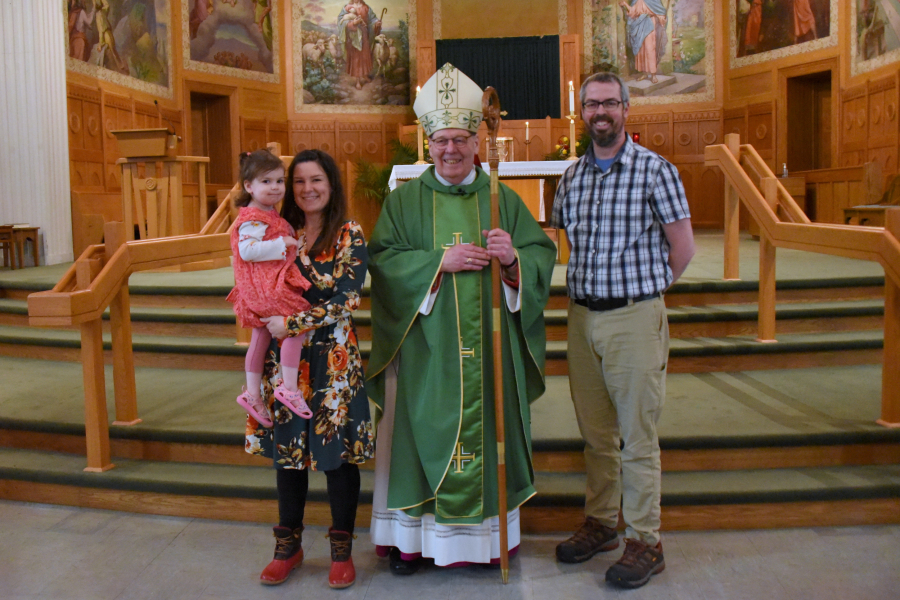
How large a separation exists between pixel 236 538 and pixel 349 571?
693 millimetres

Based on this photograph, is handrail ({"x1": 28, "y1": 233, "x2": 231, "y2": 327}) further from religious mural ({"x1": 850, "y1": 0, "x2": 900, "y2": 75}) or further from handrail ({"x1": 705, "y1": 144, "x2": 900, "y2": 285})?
religious mural ({"x1": 850, "y1": 0, "x2": 900, "y2": 75})

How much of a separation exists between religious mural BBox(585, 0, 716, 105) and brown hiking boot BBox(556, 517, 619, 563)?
10.8 m

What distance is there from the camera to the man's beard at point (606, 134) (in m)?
2.66

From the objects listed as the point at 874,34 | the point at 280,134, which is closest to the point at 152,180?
the point at 280,134

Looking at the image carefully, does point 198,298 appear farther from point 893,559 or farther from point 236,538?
point 893,559

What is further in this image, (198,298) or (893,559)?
(198,298)

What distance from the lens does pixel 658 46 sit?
1266 centimetres

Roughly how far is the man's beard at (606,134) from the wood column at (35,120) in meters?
7.51

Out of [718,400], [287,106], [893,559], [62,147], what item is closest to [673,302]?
[718,400]

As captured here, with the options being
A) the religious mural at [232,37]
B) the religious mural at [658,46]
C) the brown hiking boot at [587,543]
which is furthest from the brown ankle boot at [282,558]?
the religious mural at [658,46]

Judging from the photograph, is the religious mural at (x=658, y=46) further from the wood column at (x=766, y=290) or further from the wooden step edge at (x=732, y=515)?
the wooden step edge at (x=732, y=515)

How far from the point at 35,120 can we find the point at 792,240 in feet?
25.2

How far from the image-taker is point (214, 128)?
42.2ft

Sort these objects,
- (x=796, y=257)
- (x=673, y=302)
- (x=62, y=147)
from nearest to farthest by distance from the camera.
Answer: (x=673, y=302), (x=796, y=257), (x=62, y=147)
